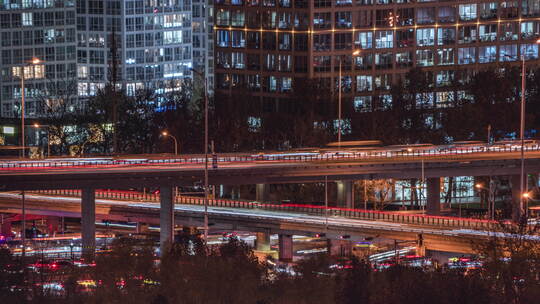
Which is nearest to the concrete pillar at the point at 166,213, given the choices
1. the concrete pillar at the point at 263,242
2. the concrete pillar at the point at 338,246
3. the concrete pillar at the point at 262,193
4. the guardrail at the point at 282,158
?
the guardrail at the point at 282,158

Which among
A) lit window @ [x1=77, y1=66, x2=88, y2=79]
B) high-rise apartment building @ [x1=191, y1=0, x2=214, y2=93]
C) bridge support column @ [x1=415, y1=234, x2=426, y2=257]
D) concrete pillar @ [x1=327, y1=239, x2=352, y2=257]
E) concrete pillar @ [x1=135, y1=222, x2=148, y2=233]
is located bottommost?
concrete pillar @ [x1=135, y1=222, x2=148, y2=233]

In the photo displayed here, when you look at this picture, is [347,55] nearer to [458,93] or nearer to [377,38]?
[377,38]

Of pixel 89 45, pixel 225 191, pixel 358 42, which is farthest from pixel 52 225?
pixel 89 45

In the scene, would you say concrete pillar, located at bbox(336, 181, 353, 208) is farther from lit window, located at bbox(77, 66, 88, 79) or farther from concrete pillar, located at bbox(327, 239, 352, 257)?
lit window, located at bbox(77, 66, 88, 79)

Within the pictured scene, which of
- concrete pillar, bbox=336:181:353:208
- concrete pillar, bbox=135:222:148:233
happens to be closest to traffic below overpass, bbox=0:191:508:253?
concrete pillar, bbox=135:222:148:233

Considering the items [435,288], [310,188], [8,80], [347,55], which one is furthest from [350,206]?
[8,80]

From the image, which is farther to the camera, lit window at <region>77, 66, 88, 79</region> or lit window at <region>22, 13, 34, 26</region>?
lit window at <region>77, 66, 88, 79</region>
